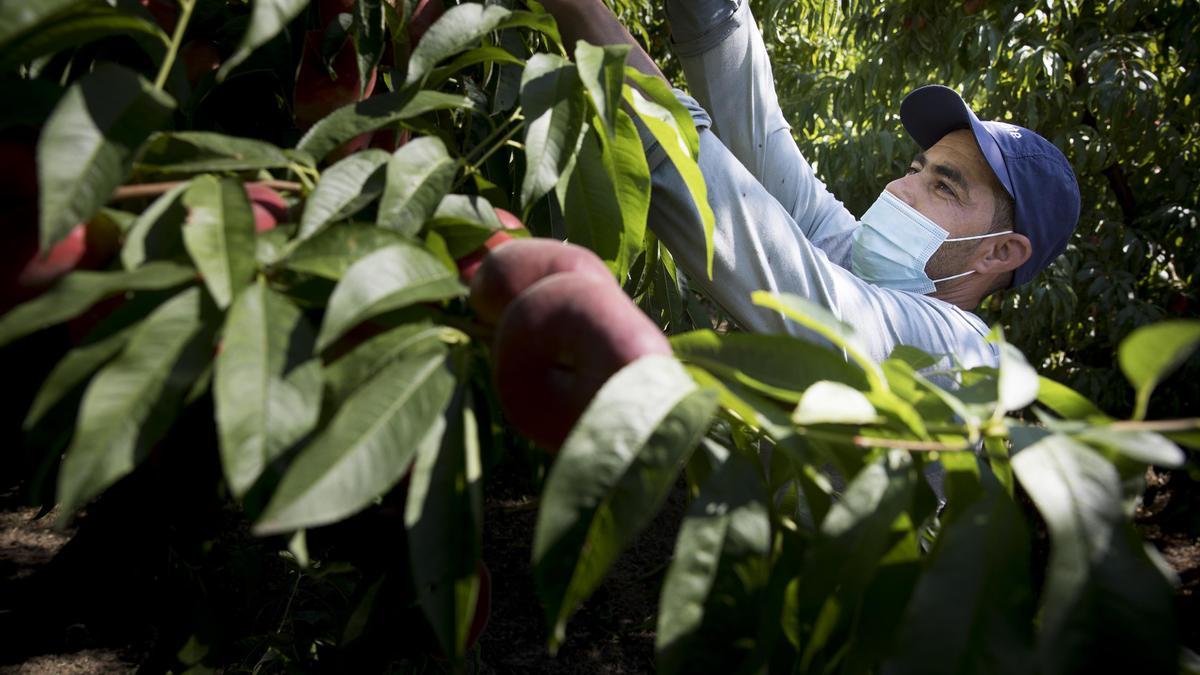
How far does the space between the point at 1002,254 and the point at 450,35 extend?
125cm

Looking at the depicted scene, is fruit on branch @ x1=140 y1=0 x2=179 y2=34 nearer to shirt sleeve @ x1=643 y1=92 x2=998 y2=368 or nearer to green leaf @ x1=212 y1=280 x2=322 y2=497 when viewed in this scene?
green leaf @ x1=212 y1=280 x2=322 y2=497

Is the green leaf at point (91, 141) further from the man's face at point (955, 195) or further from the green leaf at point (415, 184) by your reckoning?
the man's face at point (955, 195)

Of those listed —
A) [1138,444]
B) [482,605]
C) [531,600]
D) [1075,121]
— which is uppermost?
[1138,444]

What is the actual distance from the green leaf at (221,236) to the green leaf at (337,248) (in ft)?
0.07

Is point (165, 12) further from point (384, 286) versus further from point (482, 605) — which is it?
point (482, 605)

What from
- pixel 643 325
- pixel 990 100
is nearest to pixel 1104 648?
pixel 643 325

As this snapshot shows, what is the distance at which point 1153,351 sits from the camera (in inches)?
15.5

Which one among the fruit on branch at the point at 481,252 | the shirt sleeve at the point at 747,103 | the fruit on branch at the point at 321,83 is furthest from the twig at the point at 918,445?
the shirt sleeve at the point at 747,103

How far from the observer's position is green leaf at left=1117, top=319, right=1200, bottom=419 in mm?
384

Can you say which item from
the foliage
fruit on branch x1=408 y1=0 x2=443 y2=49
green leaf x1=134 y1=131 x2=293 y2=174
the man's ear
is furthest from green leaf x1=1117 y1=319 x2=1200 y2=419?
the foliage

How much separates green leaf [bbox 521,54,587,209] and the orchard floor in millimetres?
1644

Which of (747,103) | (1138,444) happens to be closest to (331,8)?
(1138,444)

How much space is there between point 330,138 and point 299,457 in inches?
8.7

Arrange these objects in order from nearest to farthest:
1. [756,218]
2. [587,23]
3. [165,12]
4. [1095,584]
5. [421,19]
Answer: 1. [1095,584]
2. [165,12]
3. [421,19]
4. [587,23]
5. [756,218]
